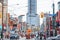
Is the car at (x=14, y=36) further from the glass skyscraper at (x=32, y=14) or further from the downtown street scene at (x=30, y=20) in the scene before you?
the glass skyscraper at (x=32, y=14)

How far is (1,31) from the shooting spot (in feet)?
15.4

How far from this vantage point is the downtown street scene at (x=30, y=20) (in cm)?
454

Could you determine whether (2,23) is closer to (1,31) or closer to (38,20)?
(1,31)

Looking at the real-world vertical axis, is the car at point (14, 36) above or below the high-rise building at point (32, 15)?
below

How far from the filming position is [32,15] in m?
4.61

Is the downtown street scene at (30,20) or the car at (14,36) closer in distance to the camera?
the downtown street scene at (30,20)

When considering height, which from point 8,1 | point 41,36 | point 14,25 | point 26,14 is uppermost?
point 8,1

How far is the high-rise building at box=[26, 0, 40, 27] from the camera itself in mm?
4598

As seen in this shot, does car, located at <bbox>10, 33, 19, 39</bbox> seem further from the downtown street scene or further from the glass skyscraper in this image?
the glass skyscraper

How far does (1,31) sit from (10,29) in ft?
0.90

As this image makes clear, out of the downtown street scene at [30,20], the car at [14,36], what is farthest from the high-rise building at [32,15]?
the car at [14,36]

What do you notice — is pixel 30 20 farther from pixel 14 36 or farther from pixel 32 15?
pixel 14 36

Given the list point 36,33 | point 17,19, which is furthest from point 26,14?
point 36,33

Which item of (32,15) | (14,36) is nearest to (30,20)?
(32,15)
